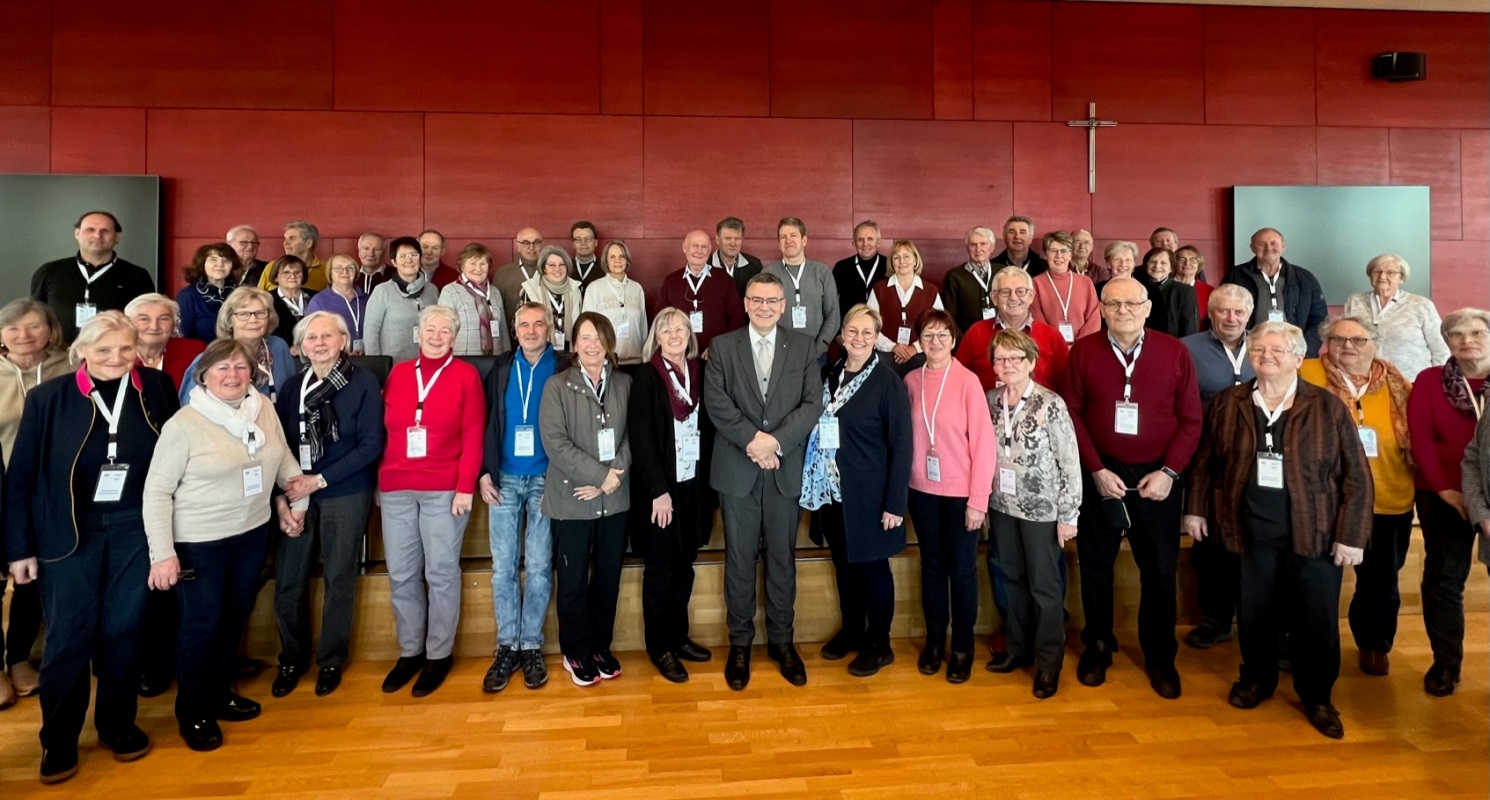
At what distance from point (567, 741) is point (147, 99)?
6.22 meters

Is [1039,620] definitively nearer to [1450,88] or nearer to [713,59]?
[713,59]

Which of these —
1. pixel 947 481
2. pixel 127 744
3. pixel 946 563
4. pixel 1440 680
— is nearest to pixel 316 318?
pixel 127 744

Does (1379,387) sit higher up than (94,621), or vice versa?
(1379,387)

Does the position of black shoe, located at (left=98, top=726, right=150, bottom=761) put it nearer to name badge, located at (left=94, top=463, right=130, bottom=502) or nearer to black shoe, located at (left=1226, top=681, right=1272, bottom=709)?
name badge, located at (left=94, top=463, right=130, bottom=502)

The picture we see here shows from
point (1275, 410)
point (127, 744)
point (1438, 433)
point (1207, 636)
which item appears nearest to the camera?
point (127, 744)

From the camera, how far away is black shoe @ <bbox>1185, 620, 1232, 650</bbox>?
367 centimetres

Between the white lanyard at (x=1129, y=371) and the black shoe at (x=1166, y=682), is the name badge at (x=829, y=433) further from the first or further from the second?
the black shoe at (x=1166, y=682)

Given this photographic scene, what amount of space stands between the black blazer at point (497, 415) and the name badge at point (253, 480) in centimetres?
82

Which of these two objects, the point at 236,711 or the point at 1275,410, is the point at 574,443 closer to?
the point at 236,711

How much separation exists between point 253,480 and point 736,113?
4747mm

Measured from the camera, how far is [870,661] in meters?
3.38

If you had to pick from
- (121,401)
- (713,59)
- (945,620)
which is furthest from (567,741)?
(713,59)

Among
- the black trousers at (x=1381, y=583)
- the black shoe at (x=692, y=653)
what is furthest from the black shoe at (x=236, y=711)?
the black trousers at (x=1381, y=583)

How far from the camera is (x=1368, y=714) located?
3010 mm
